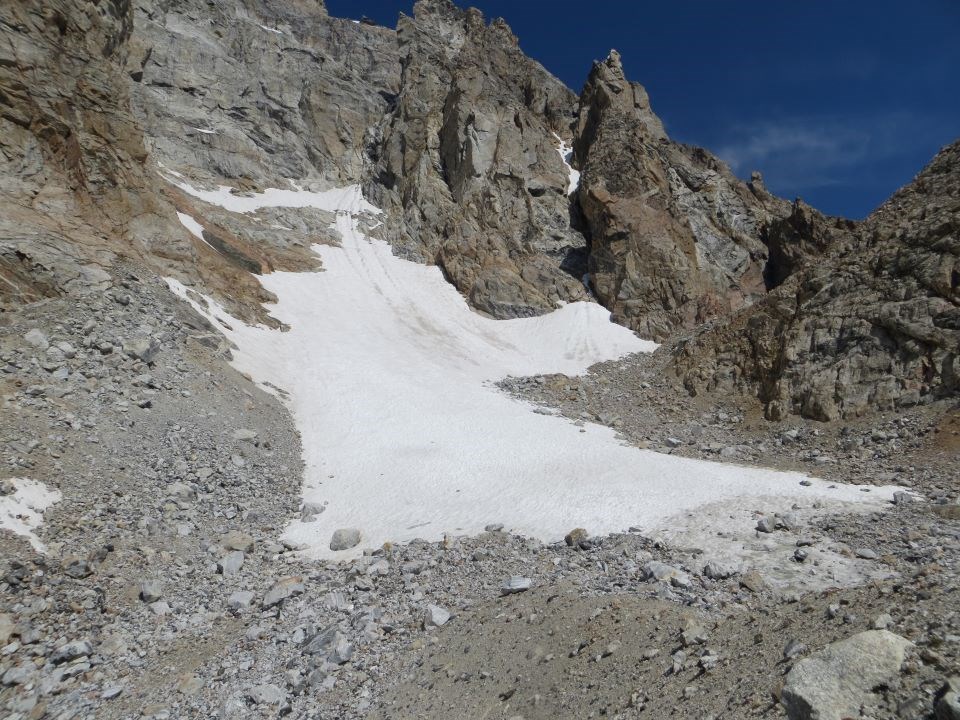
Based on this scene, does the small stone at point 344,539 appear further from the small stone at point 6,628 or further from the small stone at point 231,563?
the small stone at point 6,628

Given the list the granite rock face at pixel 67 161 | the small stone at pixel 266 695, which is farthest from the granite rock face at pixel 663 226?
the small stone at pixel 266 695

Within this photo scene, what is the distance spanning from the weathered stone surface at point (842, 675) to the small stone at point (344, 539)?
11.1 m

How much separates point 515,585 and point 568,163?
5824 cm

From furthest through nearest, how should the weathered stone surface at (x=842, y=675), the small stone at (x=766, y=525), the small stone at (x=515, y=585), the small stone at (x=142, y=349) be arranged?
the small stone at (x=142, y=349)
the small stone at (x=766, y=525)
the small stone at (x=515, y=585)
the weathered stone surface at (x=842, y=675)

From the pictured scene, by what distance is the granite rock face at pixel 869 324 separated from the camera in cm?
2084

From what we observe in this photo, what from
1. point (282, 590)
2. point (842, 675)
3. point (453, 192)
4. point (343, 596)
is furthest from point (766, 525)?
point (453, 192)

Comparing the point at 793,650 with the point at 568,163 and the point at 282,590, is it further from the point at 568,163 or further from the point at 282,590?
the point at 568,163

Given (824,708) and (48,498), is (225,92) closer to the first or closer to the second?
(48,498)

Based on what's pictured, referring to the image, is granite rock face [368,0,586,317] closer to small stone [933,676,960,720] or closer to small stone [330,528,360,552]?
small stone [330,528,360,552]

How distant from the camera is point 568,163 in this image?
203 ft

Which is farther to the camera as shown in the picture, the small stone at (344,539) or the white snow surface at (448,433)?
the white snow surface at (448,433)

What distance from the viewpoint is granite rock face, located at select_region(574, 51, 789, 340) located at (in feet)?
148

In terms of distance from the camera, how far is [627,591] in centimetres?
994

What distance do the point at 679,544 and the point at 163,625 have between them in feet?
34.8
